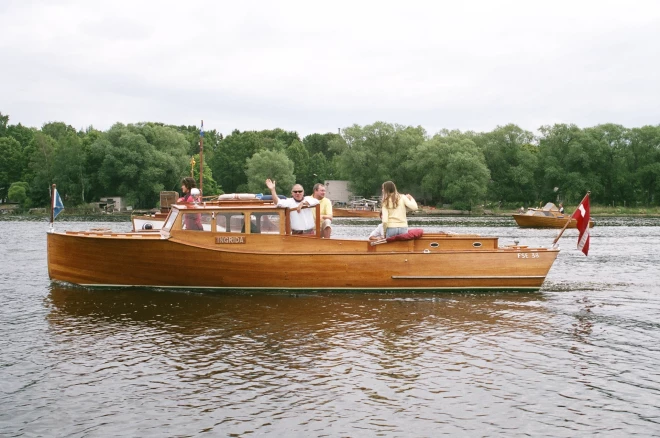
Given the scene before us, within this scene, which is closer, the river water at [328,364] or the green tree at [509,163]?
the river water at [328,364]

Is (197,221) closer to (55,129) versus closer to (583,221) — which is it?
(583,221)

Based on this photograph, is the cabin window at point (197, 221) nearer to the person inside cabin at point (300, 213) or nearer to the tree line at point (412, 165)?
the person inside cabin at point (300, 213)

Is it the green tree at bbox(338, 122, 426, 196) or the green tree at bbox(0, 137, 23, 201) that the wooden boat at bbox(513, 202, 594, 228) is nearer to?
the green tree at bbox(338, 122, 426, 196)

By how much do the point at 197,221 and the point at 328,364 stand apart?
726cm

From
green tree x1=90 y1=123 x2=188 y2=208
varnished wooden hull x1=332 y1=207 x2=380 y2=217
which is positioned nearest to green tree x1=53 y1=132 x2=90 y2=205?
green tree x1=90 y1=123 x2=188 y2=208

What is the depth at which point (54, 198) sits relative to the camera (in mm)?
17469

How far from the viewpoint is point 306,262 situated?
50.9 feet

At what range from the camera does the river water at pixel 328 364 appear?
24.8 ft

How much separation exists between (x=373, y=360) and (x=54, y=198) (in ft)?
38.4

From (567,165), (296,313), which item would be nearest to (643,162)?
(567,165)

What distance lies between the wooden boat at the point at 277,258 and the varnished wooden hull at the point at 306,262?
1.0 inches

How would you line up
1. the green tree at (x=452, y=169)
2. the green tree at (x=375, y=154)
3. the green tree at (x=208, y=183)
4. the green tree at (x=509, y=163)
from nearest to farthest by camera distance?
1. the green tree at (x=452, y=169)
2. the green tree at (x=509, y=163)
3. the green tree at (x=375, y=154)
4. the green tree at (x=208, y=183)

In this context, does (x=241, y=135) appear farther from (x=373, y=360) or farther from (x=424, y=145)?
(x=373, y=360)

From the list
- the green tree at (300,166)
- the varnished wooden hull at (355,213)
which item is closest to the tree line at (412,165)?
the varnished wooden hull at (355,213)
